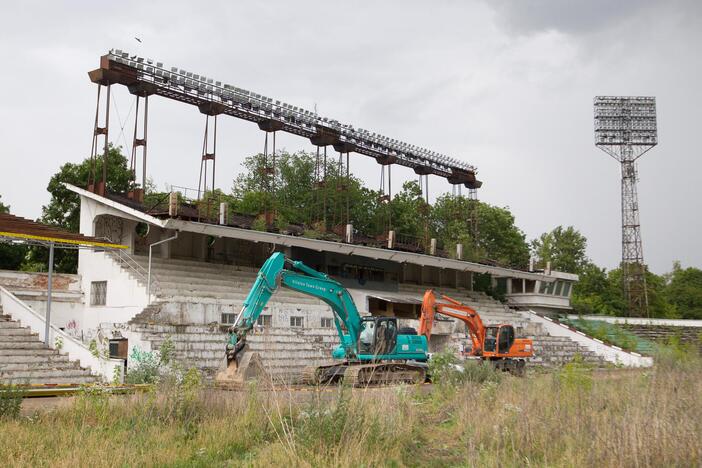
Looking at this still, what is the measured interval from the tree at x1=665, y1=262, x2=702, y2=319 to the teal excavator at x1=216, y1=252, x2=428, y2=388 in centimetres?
7218

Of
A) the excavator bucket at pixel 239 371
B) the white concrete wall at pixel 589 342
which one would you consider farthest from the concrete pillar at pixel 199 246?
the white concrete wall at pixel 589 342

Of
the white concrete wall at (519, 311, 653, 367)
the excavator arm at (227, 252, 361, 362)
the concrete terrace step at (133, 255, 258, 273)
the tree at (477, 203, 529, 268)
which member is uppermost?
the tree at (477, 203, 529, 268)

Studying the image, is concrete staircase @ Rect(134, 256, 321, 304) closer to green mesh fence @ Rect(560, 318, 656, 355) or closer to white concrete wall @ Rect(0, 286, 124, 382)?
white concrete wall @ Rect(0, 286, 124, 382)

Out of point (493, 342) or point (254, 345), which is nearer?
point (254, 345)

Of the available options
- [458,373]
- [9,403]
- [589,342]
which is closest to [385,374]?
[458,373]

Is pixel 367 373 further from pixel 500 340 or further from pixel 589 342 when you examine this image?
pixel 589 342

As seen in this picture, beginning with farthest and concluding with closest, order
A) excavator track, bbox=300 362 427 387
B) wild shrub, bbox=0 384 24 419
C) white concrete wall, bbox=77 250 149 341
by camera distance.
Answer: white concrete wall, bbox=77 250 149 341, excavator track, bbox=300 362 427 387, wild shrub, bbox=0 384 24 419

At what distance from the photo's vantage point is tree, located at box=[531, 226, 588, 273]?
8656cm

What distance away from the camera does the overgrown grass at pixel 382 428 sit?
27.7 ft

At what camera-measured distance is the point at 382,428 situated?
1000cm

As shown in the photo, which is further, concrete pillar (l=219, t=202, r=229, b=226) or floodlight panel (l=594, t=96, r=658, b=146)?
floodlight panel (l=594, t=96, r=658, b=146)

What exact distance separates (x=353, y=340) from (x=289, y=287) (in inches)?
121

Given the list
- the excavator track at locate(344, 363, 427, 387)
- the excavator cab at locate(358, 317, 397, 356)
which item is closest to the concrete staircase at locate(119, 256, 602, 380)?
the excavator track at locate(344, 363, 427, 387)

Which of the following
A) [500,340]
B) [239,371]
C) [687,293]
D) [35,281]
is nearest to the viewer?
[239,371]
